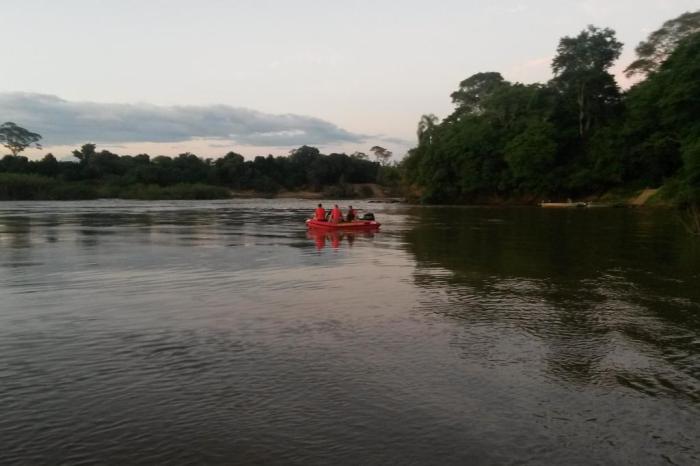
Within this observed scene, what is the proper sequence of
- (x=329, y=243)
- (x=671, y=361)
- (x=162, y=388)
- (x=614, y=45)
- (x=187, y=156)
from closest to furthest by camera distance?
1. (x=162, y=388)
2. (x=671, y=361)
3. (x=329, y=243)
4. (x=614, y=45)
5. (x=187, y=156)

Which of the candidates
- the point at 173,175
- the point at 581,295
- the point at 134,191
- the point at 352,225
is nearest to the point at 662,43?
the point at 352,225

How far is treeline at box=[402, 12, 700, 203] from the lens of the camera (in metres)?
66.8

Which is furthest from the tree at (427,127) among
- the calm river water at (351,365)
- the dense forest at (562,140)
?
the calm river water at (351,365)

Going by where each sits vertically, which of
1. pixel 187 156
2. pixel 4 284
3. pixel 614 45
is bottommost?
pixel 4 284

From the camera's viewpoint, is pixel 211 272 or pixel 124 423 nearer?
pixel 124 423

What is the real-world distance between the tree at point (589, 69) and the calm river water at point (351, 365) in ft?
239

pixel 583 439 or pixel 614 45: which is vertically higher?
pixel 614 45

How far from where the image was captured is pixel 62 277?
17.0 meters

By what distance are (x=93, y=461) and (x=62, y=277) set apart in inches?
500

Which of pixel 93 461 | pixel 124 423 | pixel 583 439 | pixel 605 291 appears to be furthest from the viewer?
pixel 605 291

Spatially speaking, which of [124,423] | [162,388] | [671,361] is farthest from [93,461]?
[671,361]

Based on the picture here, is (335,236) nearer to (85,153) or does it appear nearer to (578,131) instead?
(578,131)

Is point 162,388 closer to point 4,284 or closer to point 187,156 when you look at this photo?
point 4,284

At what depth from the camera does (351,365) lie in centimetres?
852
